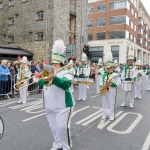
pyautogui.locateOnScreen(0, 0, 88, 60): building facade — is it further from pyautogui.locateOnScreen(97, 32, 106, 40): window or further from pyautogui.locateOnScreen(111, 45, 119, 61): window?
pyautogui.locateOnScreen(97, 32, 106, 40): window

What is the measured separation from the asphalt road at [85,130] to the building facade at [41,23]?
1949 cm

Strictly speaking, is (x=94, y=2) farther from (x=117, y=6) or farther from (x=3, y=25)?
(x=3, y=25)

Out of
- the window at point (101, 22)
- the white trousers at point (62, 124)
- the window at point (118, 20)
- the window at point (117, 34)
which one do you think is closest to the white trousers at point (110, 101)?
the white trousers at point (62, 124)

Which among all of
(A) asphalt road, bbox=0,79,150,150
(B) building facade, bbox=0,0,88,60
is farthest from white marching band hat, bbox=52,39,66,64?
(B) building facade, bbox=0,0,88,60

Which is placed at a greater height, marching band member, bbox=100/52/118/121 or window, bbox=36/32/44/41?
window, bbox=36/32/44/41

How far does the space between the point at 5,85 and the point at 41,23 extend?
18.0 metres

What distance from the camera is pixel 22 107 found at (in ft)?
28.4

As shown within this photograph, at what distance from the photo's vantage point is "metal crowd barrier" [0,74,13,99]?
35.4ft

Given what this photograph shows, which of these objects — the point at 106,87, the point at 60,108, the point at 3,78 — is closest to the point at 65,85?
the point at 60,108

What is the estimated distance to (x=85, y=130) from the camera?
5.79 metres

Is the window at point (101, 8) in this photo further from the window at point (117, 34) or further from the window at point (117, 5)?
the window at point (117, 34)

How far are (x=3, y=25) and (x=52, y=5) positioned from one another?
35.2 feet

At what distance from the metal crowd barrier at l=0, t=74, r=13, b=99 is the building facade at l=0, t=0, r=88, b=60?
15411 millimetres

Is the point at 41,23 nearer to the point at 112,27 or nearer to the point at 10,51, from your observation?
the point at 10,51
